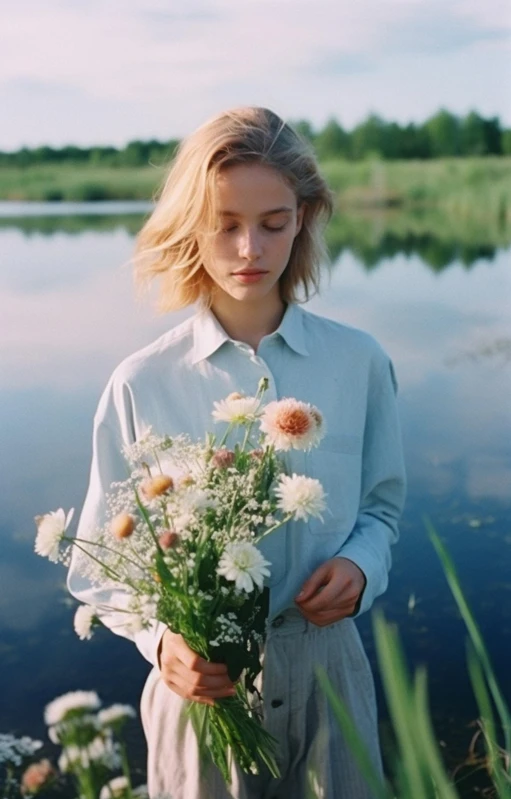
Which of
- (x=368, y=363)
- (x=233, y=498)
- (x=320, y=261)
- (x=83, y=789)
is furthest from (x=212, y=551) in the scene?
(x=320, y=261)

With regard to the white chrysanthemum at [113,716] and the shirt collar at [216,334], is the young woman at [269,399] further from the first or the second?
the white chrysanthemum at [113,716]

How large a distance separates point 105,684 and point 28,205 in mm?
15060

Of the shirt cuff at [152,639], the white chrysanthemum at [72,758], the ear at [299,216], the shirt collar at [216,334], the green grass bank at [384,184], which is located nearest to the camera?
the white chrysanthemum at [72,758]

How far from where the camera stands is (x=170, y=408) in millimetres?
1858

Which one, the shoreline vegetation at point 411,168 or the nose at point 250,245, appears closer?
the nose at point 250,245

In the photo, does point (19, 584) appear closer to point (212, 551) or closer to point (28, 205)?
point (212, 551)

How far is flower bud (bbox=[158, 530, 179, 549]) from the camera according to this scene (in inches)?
52.2

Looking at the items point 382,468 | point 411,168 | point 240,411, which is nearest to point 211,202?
point 240,411

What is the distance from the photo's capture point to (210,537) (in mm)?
1385

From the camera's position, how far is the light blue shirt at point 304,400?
1.82 m

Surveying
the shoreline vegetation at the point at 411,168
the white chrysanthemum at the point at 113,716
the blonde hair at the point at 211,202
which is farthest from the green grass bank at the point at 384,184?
the white chrysanthemum at the point at 113,716

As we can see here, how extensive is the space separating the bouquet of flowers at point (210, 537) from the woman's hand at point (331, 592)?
17 centimetres

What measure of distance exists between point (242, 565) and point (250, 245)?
26.8 inches

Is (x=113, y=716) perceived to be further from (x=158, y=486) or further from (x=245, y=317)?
(x=245, y=317)
